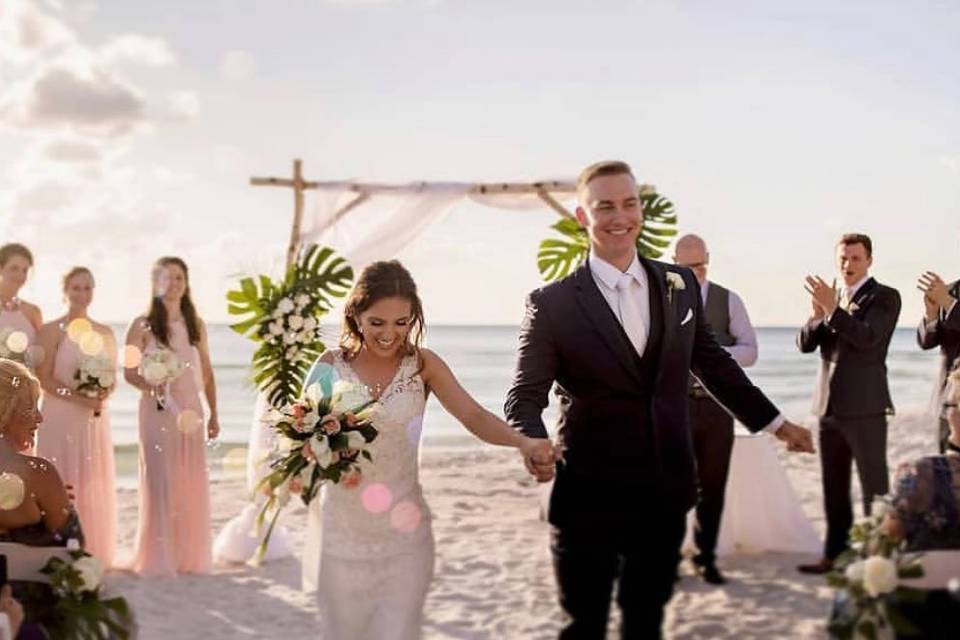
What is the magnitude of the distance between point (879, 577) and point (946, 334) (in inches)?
161

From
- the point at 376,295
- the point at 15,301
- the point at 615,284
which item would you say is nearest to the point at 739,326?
the point at 615,284

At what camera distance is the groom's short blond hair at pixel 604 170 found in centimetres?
381

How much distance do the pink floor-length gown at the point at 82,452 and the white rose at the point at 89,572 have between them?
14.0 ft

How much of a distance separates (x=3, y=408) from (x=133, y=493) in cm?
933

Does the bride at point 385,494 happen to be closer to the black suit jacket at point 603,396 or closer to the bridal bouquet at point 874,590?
the black suit jacket at point 603,396

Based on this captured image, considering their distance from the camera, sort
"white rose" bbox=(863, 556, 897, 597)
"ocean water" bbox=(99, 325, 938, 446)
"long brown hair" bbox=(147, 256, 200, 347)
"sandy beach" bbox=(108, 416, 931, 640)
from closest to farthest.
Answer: "white rose" bbox=(863, 556, 897, 597) < "sandy beach" bbox=(108, 416, 931, 640) < "long brown hair" bbox=(147, 256, 200, 347) < "ocean water" bbox=(99, 325, 938, 446)

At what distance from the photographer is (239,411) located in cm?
3039

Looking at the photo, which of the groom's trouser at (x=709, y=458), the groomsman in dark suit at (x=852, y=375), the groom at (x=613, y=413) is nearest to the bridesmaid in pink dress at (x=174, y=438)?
the groom's trouser at (x=709, y=458)

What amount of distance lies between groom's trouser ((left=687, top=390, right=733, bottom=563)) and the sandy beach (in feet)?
0.90

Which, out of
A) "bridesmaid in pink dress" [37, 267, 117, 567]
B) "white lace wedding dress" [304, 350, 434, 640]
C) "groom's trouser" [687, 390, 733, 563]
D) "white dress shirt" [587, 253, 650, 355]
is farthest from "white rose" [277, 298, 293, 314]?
"white dress shirt" [587, 253, 650, 355]

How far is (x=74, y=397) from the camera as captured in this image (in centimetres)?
764

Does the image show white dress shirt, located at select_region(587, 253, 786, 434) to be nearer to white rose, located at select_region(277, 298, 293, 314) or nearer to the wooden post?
white rose, located at select_region(277, 298, 293, 314)

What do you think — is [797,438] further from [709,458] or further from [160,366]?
[160,366]

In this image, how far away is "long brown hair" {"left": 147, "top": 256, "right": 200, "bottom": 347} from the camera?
758 centimetres
